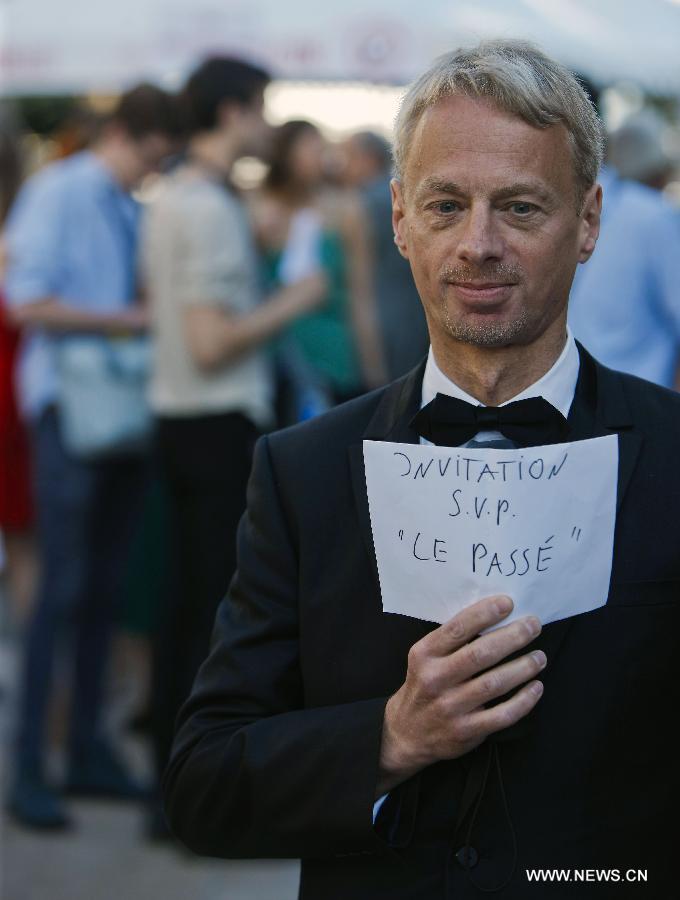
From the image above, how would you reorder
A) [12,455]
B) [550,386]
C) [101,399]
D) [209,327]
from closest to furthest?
[550,386]
[209,327]
[101,399]
[12,455]

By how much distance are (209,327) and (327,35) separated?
285cm

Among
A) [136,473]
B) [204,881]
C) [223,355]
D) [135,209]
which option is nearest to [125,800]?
[204,881]

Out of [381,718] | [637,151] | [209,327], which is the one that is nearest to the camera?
[381,718]

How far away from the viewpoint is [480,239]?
1.72 m

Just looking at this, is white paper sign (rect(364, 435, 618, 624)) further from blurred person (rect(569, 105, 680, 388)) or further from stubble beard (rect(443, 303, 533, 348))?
blurred person (rect(569, 105, 680, 388))

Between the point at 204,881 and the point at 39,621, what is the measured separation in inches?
39.2

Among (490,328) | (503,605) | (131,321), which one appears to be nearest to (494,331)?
(490,328)

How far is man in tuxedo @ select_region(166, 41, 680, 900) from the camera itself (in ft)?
5.64

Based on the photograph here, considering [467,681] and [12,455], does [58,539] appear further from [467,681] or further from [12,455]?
[467,681]

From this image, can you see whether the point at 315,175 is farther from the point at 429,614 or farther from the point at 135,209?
the point at 429,614

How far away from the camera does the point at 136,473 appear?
4664 mm

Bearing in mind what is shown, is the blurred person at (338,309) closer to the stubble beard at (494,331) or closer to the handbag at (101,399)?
the handbag at (101,399)

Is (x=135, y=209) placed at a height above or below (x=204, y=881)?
above

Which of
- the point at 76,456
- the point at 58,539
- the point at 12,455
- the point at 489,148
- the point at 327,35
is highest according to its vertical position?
the point at 327,35
